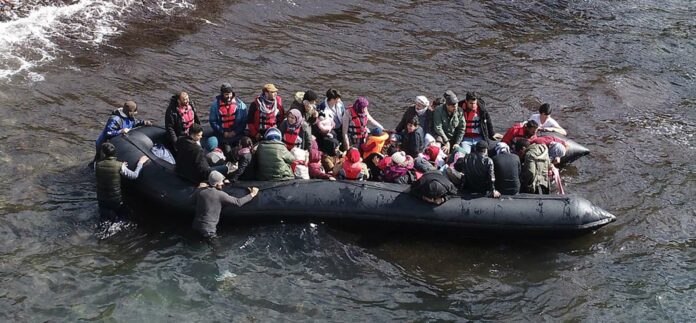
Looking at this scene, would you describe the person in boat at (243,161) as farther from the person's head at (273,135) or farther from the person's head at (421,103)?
the person's head at (421,103)

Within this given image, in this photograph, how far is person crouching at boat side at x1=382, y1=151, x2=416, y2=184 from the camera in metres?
8.39

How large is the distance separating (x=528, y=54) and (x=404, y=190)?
7.65 meters

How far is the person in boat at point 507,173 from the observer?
799cm

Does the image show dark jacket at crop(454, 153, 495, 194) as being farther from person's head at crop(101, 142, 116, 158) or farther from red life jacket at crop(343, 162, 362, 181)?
person's head at crop(101, 142, 116, 158)

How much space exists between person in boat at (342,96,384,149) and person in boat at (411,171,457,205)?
1.50m

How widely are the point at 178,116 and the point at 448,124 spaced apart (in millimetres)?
3853

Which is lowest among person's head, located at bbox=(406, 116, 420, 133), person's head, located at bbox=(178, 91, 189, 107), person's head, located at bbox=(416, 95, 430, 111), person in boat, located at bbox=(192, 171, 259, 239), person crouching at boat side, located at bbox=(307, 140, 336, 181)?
person in boat, located at bbox=(192, 171, 259, 239)

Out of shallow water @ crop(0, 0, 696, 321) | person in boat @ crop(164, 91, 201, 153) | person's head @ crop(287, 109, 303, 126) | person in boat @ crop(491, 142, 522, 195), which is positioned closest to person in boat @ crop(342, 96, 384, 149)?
person's head @ crop(287, 109, 303, 126)

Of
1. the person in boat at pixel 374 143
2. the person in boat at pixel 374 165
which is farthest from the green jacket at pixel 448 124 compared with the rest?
the person in boat at pixel 374 165

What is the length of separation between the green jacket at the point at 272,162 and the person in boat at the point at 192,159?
0.64 metres

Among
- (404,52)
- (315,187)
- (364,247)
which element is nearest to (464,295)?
(364,247)

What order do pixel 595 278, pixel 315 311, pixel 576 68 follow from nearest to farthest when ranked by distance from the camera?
pixel 315 311 < pixel 595 278 < pixel 576 68

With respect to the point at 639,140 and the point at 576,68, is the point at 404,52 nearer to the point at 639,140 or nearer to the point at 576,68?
the point at 576,68

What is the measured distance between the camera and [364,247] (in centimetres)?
808
